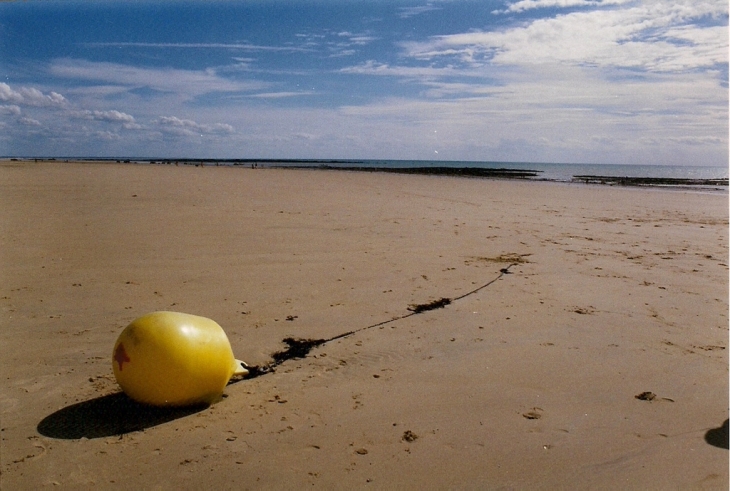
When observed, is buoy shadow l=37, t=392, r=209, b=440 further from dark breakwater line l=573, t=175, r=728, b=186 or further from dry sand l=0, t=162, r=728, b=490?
dark breakwater line l=573, t=175, r=728, b=186

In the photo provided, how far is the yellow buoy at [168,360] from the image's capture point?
2791 millimetres

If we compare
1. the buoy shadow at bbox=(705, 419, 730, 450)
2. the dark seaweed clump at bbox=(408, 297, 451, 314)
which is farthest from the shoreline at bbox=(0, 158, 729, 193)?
the buoy shadow at bbox=(705, 419, 730, 450)

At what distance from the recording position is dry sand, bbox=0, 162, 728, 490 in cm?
254

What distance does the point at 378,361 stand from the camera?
3723mm

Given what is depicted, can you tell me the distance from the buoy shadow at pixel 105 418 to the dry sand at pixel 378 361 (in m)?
0.01

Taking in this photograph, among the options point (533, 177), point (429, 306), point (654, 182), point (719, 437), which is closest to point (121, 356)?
point (429, 306)

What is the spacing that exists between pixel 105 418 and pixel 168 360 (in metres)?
0.50

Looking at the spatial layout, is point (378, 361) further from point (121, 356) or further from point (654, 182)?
point (654, 182)

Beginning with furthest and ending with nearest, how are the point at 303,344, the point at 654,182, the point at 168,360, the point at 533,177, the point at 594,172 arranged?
the point at 594,172, the point at 533,177, the point at 654,182, the point at 303,344, the point at 168,360

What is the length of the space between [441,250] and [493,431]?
15.3ft

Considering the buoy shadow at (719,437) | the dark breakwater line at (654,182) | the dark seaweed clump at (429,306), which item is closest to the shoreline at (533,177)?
the dark breakwater line at (654,182)

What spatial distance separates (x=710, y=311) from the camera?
4930mm

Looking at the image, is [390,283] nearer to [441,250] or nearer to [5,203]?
[441,250]

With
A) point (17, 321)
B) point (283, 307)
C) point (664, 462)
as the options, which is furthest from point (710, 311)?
point (17, 321)
